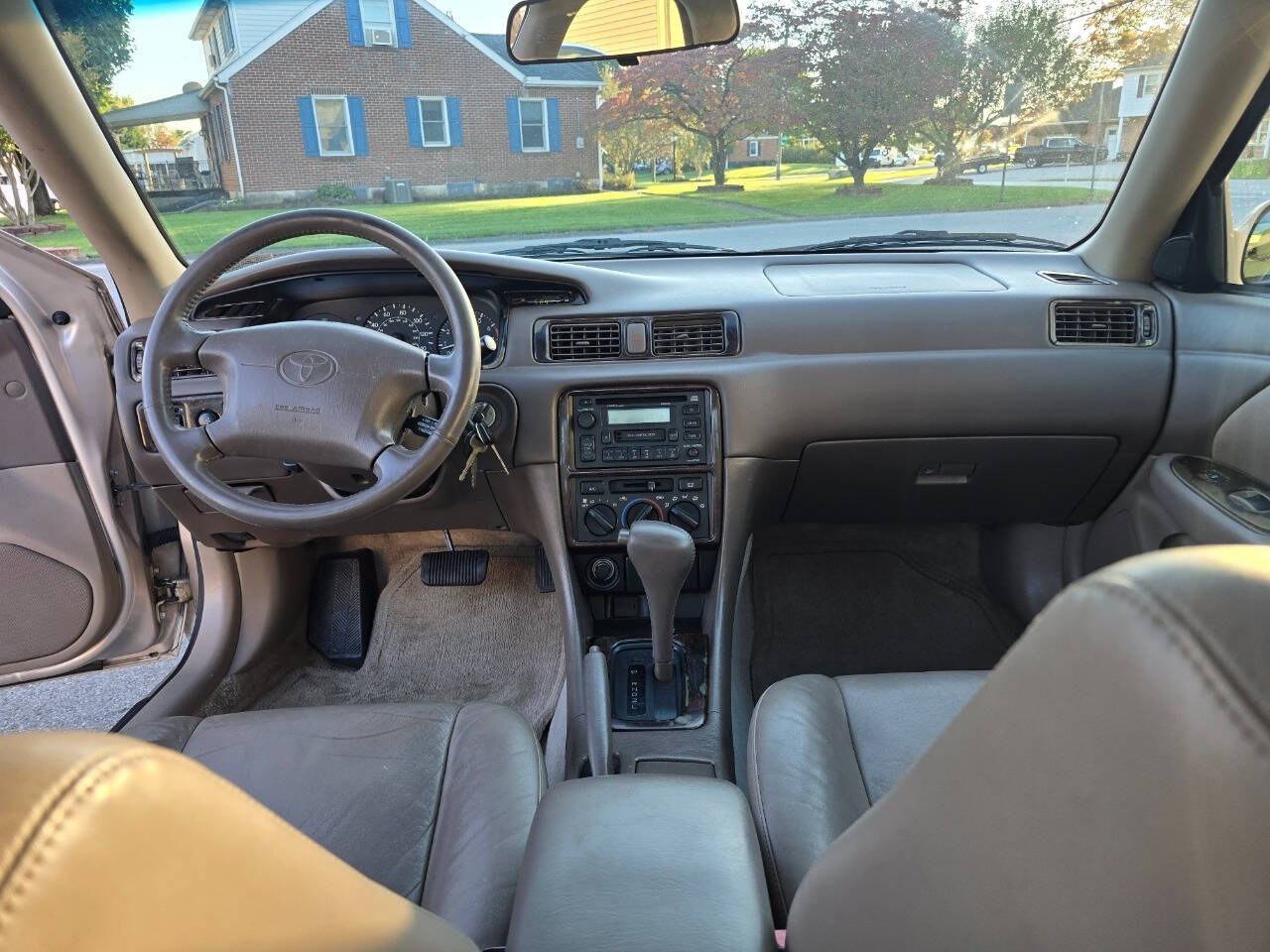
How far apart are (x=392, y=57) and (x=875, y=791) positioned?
2260 millimetres

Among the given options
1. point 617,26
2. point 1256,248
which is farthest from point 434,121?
point 1256,248

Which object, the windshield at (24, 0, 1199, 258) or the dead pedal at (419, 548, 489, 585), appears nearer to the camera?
the windshield at (24, 0, 1199, 258)

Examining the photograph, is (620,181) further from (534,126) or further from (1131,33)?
(1131,33)

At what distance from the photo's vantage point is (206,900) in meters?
0.48

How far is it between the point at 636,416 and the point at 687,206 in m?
0.68

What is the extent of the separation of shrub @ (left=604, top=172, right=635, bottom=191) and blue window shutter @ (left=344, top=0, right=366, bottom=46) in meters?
0.77

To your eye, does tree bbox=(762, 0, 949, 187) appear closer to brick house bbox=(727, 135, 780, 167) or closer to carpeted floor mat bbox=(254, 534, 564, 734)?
brick house bbox=(727, 135, 780, 167)

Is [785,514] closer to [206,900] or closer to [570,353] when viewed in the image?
[570,353]

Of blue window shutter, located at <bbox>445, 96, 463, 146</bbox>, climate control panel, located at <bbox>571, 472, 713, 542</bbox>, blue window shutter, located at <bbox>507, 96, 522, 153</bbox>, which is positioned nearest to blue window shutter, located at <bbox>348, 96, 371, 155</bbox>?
blue window shutter, located at <bbox>445, 96, 463, 146</bbox>

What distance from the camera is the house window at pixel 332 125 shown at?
2.57 m

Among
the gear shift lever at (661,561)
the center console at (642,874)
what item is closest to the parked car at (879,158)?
the gear shift lever at (661,561)

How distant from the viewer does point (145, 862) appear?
464 millimetres

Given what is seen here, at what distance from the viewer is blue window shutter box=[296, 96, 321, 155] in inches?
101

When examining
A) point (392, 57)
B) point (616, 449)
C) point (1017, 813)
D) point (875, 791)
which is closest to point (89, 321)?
point (392, 57)
